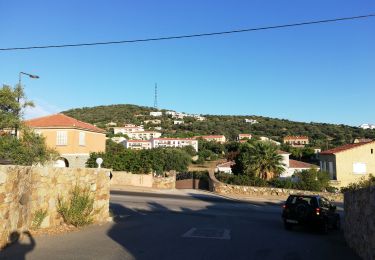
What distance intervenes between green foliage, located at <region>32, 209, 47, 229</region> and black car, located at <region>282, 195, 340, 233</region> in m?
10.2

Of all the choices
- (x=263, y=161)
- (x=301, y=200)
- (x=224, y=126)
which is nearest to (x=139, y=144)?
(x=224, y=126)

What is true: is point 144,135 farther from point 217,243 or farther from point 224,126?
point 217,243

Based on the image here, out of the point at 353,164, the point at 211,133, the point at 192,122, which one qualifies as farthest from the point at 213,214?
the point at 192,122

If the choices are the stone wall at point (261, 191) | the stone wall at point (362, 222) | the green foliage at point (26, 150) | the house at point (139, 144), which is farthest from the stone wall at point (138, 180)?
the house at point (139, 144)

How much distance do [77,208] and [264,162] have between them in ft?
102

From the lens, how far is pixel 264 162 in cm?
4278

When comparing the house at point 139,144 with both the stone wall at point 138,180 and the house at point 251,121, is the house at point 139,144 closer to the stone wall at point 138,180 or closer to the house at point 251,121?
the house at point 251,121

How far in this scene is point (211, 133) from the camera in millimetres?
145250

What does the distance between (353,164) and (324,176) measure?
7858 millimetres

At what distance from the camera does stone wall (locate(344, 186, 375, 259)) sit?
902 cm

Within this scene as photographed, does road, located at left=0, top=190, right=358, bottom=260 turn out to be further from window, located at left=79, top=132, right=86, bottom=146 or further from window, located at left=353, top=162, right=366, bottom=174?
window, located at left=79, top=132, right=86, bottom=146

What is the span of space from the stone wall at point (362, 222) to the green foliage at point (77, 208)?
8266mm

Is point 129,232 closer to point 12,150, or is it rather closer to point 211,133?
point 12,150

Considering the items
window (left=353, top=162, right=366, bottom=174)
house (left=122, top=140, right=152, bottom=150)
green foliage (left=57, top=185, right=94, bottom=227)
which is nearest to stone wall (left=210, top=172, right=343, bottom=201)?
window (left=353, top=162, right=366, bottom=174)
